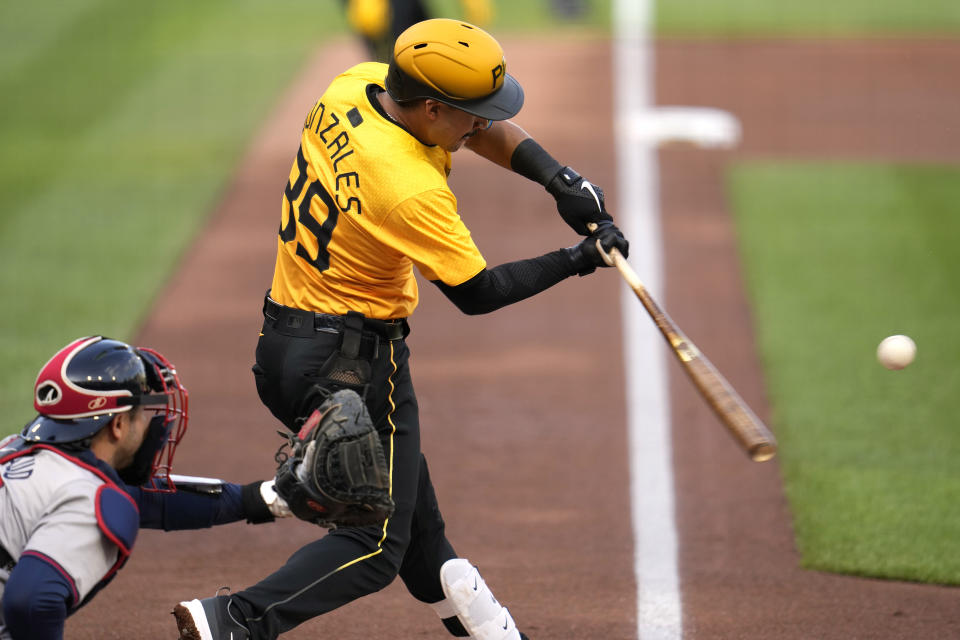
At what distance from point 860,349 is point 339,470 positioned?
4.88m

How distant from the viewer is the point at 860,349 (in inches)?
295

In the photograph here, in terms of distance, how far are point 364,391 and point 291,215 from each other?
2.04 feet

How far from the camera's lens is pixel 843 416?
6594mm

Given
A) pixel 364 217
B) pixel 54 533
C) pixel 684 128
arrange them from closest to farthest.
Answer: pixel 54 533 < pixel 364 217 < pixel 684 128

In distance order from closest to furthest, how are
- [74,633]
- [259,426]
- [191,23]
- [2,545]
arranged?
[2,545] < [74,633] < [259,426] < [191,23]

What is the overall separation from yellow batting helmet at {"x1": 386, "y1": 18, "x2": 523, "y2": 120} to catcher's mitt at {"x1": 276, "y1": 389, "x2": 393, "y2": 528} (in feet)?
3.16

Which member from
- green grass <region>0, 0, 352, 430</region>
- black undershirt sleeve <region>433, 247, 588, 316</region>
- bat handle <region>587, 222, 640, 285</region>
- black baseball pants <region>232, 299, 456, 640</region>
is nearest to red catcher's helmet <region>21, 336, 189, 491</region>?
black baseball pants <region>232, 299, 456, 640</region>

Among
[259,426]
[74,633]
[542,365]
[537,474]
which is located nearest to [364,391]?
[74,633]

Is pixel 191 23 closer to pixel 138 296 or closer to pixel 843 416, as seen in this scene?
pixel 138 296

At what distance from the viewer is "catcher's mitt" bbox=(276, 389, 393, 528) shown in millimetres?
3510

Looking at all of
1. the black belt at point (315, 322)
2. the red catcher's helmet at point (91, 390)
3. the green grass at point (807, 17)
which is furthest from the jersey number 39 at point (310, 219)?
the green grass at point (807, 17)

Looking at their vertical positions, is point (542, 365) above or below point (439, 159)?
below

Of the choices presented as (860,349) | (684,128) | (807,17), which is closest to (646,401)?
(860,349)

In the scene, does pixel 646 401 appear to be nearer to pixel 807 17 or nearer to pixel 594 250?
pixel 594 250
